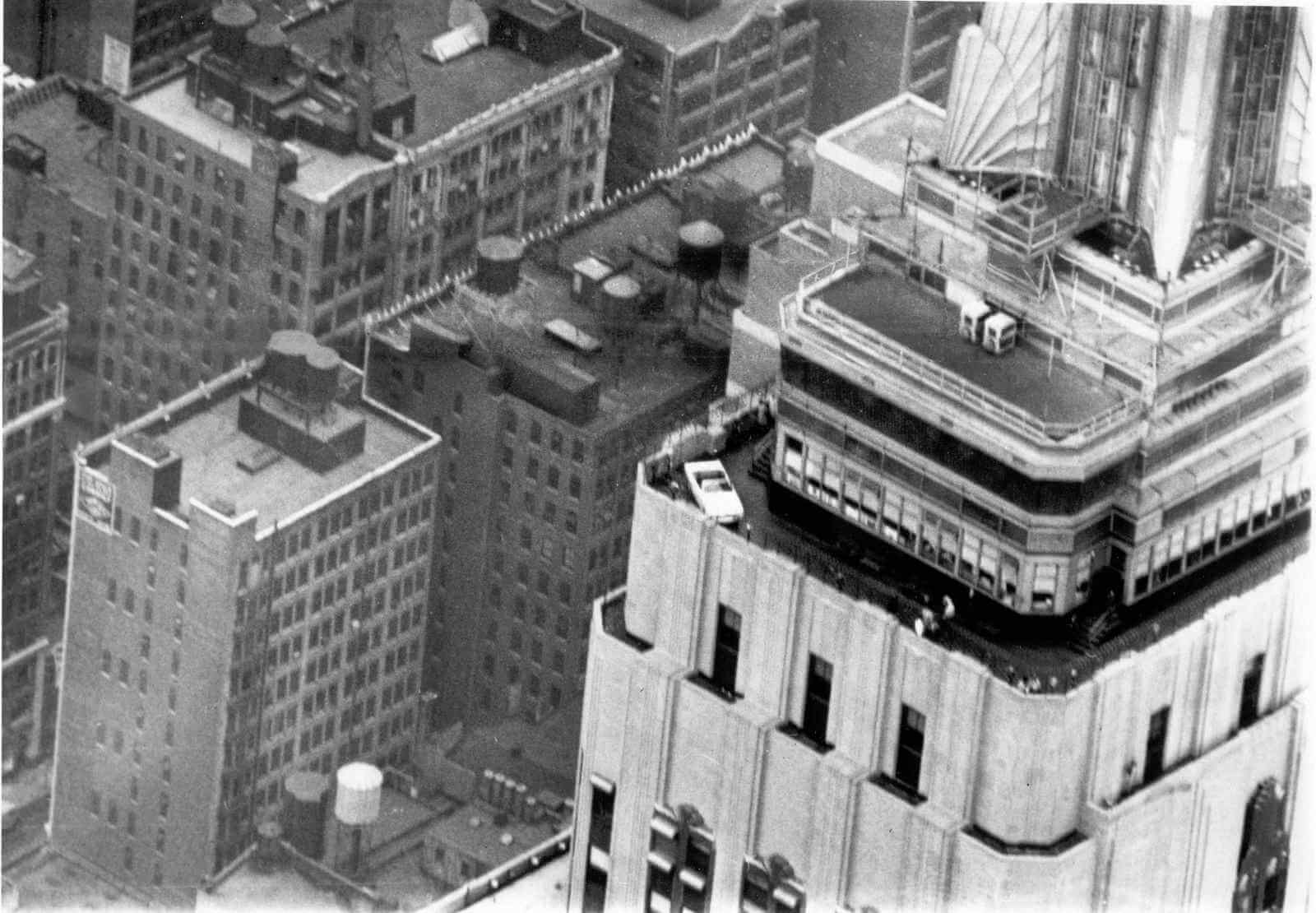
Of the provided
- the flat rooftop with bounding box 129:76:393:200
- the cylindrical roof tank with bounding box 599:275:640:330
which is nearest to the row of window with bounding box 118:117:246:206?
the flat rooftop with bounding box 129:76:393:200

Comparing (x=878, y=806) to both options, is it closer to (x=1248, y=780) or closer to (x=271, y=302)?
(x=1248, y=780)

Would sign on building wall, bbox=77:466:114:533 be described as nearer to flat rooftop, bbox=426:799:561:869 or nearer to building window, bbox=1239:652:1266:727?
flat rooftop, bbox=426:799:561:869

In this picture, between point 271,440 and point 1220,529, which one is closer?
point 1220,529

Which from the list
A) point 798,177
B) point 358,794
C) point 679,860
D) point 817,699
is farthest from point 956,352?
point 358,794

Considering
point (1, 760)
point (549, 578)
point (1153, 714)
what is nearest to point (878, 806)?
point (1153, 714)

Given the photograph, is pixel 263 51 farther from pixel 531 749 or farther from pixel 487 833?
pixel 487 833

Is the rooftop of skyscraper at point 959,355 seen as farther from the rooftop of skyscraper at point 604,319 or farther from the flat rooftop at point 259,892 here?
the flat rooftop at point 259,892

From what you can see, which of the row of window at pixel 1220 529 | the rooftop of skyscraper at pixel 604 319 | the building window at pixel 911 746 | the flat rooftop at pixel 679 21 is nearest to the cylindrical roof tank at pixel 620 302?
the rooftop of skyscraper at pixel 604 319
